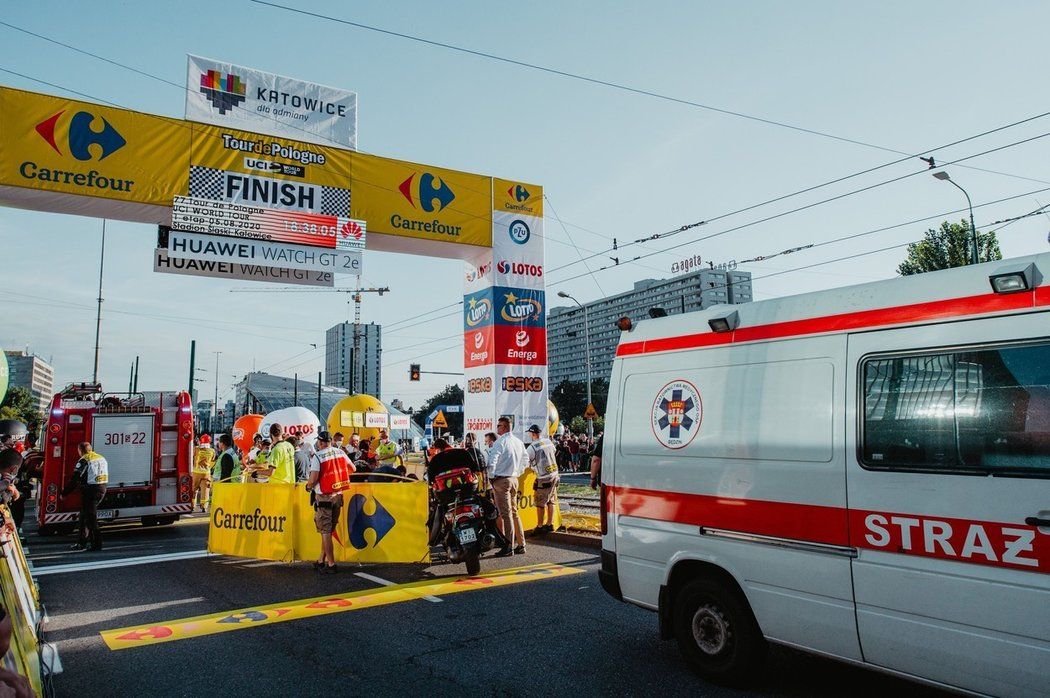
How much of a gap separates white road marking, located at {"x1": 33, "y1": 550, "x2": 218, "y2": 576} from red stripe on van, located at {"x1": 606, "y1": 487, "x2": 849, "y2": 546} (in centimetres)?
753

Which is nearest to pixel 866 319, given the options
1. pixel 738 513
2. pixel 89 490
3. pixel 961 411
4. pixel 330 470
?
pixel 961 411

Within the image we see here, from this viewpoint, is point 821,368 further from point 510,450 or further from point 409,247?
point 409,247

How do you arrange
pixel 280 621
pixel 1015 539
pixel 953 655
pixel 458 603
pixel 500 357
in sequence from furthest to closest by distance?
pixel 500 357, pixel 458 603, pixel 280 621, pixel 953 655, pixel 1015 539

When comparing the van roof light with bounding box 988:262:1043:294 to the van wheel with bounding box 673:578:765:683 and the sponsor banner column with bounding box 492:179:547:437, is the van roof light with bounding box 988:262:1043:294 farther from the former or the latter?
the sponsor banner column with bounding box 492:179:547:437

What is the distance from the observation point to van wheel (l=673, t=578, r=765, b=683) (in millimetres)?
4285

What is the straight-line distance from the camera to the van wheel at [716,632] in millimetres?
4285

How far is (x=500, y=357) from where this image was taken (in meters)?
15.3

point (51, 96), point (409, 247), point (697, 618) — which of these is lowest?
point (697, 618)

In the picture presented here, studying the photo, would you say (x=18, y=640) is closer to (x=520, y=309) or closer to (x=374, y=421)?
(x=520, y=309)

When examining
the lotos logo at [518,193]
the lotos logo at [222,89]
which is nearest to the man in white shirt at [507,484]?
the lotos logo at [518,193]

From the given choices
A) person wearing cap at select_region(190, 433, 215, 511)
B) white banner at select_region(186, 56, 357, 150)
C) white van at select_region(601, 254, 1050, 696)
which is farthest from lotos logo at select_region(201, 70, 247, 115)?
white van at select_region(601, 254, 1050, 696)

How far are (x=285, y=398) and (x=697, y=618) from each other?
4386 inches

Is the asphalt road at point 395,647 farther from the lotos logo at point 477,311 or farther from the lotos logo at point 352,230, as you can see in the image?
the lotos logo at point 477,311

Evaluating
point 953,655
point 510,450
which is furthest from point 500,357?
point 953,655
